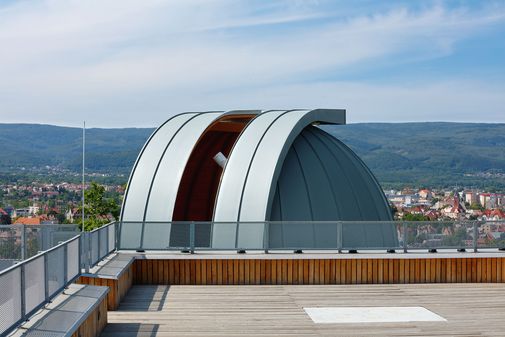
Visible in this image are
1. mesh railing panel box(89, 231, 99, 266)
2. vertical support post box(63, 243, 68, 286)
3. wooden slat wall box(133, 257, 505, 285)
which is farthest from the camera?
wooden slat wall box(133, 257, 505, 285)

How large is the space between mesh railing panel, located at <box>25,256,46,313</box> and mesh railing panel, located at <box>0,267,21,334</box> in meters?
0.50

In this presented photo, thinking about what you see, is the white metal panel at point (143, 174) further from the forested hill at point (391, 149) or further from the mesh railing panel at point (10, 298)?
the forested hill at point (391, 149)

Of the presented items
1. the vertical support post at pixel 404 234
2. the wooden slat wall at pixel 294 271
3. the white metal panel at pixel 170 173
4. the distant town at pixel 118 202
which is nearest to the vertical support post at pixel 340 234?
the wooden slat wall at pixel 294 271

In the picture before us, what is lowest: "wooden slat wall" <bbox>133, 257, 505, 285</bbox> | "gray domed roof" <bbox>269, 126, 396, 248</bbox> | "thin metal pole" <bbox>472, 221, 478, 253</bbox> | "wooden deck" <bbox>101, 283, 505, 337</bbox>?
"wooden deck" <bbox>101, 283, 505, 337</bbox>

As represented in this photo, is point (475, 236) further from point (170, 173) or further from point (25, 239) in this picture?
point (25, 239)

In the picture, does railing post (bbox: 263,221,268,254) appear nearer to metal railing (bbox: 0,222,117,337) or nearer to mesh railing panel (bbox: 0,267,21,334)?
metal railing (bbox: 0,222,117,337)

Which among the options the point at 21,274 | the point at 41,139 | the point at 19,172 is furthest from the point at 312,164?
the point at 41,139

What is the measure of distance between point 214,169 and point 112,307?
12.3 metres

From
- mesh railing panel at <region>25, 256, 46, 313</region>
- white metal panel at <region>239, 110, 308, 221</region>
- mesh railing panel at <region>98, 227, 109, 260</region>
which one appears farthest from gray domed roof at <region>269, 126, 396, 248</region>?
mesh railing panel at <region>25, 256, 46, 313</region>

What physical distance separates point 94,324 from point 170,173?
10386 mm

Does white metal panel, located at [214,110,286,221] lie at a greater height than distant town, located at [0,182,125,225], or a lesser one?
greater

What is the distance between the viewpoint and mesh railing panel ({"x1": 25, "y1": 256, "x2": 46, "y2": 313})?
9938 millimetres

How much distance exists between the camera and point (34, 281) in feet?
34.0

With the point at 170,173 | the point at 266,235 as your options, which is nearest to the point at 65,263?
the point at 266,235
